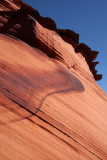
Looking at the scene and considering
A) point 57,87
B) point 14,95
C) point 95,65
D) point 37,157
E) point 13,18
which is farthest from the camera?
point 95,65

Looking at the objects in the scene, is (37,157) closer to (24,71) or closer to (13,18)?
(24,71)

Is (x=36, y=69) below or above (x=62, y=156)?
above

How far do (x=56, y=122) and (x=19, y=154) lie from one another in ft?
3.06

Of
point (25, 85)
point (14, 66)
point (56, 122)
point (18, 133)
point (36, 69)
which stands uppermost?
point (36, 69)

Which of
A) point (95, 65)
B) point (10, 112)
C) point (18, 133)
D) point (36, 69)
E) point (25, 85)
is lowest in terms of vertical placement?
point (18, 133)

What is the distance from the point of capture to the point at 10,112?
188cm

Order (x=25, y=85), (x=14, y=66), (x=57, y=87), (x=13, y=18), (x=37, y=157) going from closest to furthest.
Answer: (x=37, y=157), (x=25, y=85), (x=14, y=66), (x=57, y=87), (x=13, y=18)

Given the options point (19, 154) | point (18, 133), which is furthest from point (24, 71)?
point (19, 154)

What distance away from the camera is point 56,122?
2275 mm

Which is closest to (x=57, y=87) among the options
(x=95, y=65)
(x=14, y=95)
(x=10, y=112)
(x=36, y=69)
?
(x=36, y=69)

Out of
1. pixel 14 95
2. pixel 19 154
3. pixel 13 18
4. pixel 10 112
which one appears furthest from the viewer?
pixel 13 18

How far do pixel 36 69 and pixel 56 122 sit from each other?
1.75 m

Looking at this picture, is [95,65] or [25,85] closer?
[25,85]

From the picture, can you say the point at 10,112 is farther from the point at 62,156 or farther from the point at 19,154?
the point at 62,156
